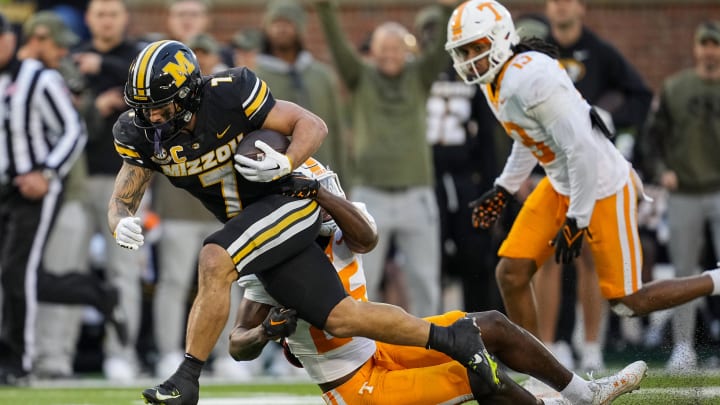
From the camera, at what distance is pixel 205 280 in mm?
→ 5430

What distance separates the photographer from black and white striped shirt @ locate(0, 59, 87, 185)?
30.2 feet

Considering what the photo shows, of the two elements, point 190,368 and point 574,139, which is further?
point 574,139

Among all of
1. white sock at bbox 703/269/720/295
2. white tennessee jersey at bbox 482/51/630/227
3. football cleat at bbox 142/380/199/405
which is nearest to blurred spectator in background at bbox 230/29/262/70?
white tennessee jersey at bbox 482/51/630/227

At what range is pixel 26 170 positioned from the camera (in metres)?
9.15

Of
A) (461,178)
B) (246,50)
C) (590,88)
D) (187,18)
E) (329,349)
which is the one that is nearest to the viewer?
(329,349)

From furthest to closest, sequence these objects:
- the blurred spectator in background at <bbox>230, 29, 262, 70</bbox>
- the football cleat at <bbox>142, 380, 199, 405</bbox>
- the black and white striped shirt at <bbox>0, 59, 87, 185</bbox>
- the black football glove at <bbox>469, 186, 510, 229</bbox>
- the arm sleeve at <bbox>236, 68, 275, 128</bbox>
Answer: the blurred spectator in background at <bbox>230, 29, 262, 70</bbox> → the black and white striped shirt at <bbox>0, 59, 87, 185</bbox> → the black football glove at <bbox>469, 186, 510, 229</bbox> → the arm sleeve at <bbox>236, 68, 275, 128</bbox> → the football cleat at <bbox>142, 380, 199, 405</bbox>

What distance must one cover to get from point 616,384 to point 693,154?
4444 millimetres

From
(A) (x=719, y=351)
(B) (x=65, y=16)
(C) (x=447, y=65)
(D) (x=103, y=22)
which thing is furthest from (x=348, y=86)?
(B) (x=65, y=16)

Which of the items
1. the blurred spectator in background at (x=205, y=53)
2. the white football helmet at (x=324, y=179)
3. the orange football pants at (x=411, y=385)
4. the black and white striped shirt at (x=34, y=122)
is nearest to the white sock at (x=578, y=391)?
the orange football pants at (x=411, y=385)

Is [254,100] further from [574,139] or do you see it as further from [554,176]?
[554,176]

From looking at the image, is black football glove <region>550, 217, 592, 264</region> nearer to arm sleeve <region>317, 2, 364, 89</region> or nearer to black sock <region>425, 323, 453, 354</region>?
black sock <region>425, 323, 453, 354</region>

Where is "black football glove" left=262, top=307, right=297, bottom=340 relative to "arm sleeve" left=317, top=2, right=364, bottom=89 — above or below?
below

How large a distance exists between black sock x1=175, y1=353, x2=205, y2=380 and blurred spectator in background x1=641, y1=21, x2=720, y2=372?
17.7 feet

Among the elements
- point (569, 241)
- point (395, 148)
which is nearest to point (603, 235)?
point (569, 241)
